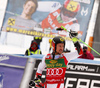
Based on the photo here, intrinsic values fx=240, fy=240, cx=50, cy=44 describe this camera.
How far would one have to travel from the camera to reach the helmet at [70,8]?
→ 1479 centimetres

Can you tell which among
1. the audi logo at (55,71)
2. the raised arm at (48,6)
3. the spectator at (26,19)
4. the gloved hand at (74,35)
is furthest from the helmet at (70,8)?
the gloved hand at (74,35)

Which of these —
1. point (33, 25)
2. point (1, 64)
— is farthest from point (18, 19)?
point (1, 64)

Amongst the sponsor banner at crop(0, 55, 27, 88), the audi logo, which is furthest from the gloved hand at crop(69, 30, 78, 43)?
the sponsor banner at crop(0, 55, 27, 88)

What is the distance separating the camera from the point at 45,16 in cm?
1460

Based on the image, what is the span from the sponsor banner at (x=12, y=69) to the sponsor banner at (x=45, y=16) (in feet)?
27.9

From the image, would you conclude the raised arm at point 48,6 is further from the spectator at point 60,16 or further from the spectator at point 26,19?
the spectator at point 26,19

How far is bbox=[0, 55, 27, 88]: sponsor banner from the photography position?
18.7 ft

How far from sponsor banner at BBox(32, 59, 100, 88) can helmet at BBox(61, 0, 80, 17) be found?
945 centimetres

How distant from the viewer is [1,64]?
18.7ft

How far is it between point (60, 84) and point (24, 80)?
4.31 ft

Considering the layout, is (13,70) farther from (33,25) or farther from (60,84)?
(33,25)

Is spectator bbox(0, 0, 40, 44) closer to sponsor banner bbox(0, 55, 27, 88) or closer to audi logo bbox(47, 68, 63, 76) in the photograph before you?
sponsor banner bbox(0, 55, 27, 88)

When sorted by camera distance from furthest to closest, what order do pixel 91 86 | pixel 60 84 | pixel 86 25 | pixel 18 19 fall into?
pixel 86 25, pixel 18 19, pixel 91 86, pixel 60 84

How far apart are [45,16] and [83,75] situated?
30.8 ft
